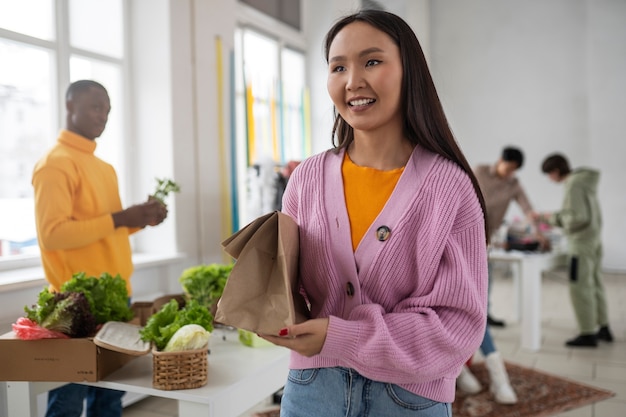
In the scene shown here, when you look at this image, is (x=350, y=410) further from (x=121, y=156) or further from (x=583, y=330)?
(x=583, y=330)

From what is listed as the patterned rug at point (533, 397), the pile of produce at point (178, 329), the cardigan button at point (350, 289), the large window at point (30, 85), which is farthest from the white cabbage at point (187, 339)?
the patterned rug at point (533, 397)

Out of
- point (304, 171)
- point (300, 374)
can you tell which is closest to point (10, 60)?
point (304, 171)

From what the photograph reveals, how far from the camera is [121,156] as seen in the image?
154 inches

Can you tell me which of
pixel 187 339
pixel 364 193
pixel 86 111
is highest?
pixel 86 111

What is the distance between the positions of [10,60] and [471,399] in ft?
10.7

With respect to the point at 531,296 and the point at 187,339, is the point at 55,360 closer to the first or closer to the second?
the point at 187,339

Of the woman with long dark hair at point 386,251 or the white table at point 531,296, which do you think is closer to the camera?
the woman with long dark hair at point 386,251

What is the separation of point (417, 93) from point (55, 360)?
4.48 feet

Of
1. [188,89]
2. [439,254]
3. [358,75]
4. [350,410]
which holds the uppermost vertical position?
[188,89]

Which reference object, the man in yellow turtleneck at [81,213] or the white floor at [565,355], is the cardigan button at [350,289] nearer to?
the man in yellow turtleneck at [81,213]

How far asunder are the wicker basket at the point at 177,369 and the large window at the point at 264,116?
2473 millimetres

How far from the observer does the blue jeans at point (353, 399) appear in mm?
1125

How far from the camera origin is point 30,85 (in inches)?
126

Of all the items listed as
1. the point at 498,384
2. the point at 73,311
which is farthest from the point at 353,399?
the point at 498,384
